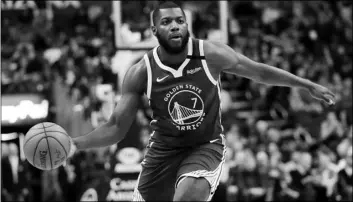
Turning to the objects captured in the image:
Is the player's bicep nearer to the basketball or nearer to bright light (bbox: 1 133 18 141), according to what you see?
the basketball

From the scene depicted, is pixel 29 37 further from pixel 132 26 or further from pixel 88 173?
pixel 132 26

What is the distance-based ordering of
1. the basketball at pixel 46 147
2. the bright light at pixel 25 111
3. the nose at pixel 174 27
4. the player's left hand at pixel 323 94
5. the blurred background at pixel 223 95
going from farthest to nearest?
the bright light at pixel 25 111, the blurred background at pixel 223 95, the player's left hand at pixel 323 94, the nose at pixel 174 27, the basketball at pixel 46 147

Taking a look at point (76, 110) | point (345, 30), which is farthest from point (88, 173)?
point (345, 30)

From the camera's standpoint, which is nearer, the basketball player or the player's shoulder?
the basketball player

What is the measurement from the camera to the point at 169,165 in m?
5.55

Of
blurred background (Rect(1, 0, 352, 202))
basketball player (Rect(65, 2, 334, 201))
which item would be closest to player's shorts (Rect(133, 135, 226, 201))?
basketball player (Rect(65, 2, 334, 201))

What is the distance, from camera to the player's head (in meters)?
5.42

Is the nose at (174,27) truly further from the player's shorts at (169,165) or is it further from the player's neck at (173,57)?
the player's shorts at (169,165)

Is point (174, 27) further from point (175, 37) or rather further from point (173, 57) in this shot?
point (173, 57)

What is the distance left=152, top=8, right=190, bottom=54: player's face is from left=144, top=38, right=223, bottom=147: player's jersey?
13 centimetres

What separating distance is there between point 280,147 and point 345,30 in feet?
17.7

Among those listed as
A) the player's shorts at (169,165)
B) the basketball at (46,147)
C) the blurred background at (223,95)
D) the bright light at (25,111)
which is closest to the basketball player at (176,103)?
the player's shorts at (169,165)

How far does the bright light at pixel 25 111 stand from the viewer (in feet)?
44.9

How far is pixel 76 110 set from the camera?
15.0m
